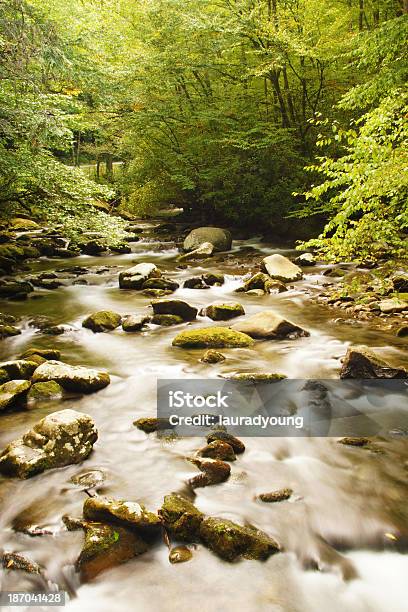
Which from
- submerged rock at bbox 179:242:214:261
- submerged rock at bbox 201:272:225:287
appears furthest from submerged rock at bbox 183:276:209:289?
submerged rock at bbox 179:242:214:261

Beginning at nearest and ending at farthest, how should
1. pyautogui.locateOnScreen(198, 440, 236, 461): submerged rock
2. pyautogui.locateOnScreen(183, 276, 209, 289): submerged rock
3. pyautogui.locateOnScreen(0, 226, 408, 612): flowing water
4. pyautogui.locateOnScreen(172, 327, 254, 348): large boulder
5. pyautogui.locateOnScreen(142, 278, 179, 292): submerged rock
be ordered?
pyautogui.locateOnScreen(0, 226, 408, 612): flowing water
pyautogui.locateOnScreen(198, 440, 236, 461): submerged rock
pyautogui.locateOnScreen(172, 327, 254, 348): large boulder
pyautogui.locateOnScreen(142, 278, 179, 292): submerged rock
pyautogui.locateOnScreen(183, 276, 209, 289): submerged rock

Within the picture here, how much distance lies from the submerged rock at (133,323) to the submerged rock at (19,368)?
8.19ft

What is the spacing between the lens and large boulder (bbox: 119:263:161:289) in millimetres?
11570

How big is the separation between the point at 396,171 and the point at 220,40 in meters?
12.9

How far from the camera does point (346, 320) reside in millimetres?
7988

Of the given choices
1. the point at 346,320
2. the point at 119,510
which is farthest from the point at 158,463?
the point at 346,320

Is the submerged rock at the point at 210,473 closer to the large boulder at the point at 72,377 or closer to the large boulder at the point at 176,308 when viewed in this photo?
the large boulder at the point at 72,377

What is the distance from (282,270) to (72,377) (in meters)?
7.84

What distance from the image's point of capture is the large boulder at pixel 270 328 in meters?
7.22

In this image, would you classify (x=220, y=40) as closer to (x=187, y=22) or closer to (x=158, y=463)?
(x=187, y=22)

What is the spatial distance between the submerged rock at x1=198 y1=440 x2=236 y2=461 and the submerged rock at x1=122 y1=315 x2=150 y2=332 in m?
4.29

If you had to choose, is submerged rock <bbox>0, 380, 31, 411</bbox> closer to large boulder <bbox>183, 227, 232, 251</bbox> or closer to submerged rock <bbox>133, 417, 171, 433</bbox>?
submerged rock <bbox>133, 417, 171, 433</bbox>

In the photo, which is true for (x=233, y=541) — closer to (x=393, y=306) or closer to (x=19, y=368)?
(x=19, y=368)

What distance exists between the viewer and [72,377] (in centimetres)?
531
